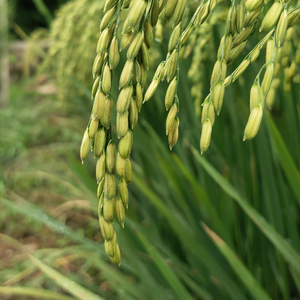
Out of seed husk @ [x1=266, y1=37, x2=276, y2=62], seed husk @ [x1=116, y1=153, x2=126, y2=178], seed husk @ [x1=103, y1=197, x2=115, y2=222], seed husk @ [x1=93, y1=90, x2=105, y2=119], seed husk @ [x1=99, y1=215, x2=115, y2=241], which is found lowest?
seed husk @ [x1=99, y1=215, x2=115, y2=241]

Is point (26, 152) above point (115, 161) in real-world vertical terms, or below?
below

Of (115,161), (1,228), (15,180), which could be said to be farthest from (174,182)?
(15,180)

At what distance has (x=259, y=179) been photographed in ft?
2.92

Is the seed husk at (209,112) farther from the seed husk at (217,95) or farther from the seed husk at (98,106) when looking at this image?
the seed husk at (98,106)

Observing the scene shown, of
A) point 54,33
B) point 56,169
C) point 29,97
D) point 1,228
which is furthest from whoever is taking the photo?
point 29,97

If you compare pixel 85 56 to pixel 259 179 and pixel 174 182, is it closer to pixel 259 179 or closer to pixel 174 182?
pixel 174 182

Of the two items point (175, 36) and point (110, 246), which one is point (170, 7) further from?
point (110, 246)

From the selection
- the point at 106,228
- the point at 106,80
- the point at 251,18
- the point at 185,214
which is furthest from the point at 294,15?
the point at 185,214

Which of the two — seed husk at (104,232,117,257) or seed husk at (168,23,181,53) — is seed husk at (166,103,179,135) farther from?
seed husk at (104,232,117,257)

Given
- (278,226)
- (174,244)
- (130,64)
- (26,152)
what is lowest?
(174,244)

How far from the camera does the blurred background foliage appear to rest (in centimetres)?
73

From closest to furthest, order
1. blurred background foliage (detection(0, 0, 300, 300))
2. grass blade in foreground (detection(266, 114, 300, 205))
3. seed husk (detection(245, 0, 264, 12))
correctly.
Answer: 1. seed husk (detection(245, 0, 264, 12))
2. grass blade in foreground (detection(266, 114, 300, 205))
3. blurred background foliage (detection(0, 0, 300, 300))

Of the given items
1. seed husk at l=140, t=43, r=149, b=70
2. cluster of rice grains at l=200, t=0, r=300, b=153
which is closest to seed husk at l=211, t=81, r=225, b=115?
cluster of rice grains at l=200, t=0, r=300, b=153

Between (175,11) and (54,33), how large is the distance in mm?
1115
